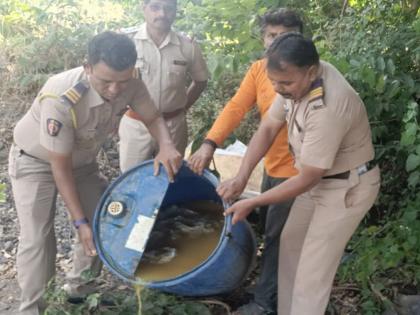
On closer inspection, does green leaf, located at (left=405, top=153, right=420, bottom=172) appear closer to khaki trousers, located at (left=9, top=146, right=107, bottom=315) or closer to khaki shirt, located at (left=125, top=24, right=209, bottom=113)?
khaki shirt, located at (left=125, top=24, right=209, bottom=113)

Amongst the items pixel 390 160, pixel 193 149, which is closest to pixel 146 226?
pixel 193 149

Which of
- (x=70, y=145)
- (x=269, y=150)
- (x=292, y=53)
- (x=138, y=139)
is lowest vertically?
(x=138, y=139)

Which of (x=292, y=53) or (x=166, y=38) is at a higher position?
(x=292, y=53)

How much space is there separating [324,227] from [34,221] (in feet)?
4.99

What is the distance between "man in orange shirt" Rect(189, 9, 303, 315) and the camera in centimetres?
306

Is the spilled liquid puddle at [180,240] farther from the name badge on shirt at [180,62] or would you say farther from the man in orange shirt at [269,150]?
the name badge on shirt at [180,62]

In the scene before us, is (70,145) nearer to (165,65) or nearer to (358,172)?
(165,65)

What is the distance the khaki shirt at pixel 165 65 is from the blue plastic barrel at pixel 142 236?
31.3 inches

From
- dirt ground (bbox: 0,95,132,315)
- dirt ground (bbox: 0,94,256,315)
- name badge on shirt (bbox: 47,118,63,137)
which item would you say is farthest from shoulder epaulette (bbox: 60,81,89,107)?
dirt ground (bbox: 0,95,132,315)

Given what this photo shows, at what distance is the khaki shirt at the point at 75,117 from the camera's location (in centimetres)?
271

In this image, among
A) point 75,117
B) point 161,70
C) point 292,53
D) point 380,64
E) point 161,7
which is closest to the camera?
point 292,53

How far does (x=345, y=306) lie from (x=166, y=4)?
2198 mm

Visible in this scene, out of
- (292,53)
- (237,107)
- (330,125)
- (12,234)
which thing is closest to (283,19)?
(237,107)

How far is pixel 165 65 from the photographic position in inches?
149
